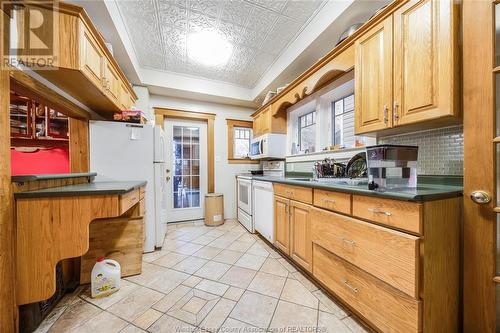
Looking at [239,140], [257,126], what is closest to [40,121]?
[239,140]

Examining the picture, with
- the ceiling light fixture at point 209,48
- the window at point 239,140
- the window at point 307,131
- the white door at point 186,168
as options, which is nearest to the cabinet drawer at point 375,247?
the window at point 307,131

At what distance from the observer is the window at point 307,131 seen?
9.03 feet

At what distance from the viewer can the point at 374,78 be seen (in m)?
1.44

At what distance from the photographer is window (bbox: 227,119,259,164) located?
380cm

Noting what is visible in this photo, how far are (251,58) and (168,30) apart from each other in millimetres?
1107

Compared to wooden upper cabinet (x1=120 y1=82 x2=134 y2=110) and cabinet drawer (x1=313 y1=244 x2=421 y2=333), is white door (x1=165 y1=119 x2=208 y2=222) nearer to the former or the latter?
wooden upper cabinet (x1=120 y1=82 x2=134 y2=110)

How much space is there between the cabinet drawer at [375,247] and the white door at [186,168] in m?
2.71

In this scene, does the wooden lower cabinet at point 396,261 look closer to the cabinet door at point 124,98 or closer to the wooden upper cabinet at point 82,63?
the wooden upper cabinet at point 82,63

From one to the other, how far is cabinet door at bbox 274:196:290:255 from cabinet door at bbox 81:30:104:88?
2.08 meters

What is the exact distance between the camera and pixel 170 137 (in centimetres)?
349

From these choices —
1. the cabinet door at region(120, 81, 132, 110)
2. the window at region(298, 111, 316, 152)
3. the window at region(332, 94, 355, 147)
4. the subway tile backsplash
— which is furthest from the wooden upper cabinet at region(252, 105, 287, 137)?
the cabinet door at region(120, 81, 132, 110)

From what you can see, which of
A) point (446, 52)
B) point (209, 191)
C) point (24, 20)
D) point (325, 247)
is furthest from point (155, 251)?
point (446, 52)

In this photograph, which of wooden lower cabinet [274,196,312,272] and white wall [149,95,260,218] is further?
white wall [149,95,260,218]

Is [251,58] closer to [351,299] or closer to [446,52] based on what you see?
[446,52]
